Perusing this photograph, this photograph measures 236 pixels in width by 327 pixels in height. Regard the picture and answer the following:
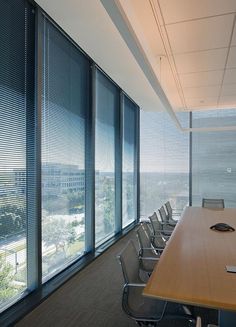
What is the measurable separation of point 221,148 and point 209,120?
788 millimetres

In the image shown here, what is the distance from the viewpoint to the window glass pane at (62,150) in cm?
300

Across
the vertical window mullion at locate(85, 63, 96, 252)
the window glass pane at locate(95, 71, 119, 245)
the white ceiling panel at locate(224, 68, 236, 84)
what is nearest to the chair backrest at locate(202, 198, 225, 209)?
the window glass pane at locate(95, 71, 119, 245)

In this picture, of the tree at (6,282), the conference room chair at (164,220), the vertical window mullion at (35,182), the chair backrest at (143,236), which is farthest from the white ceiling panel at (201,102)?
the tree at (6,282)

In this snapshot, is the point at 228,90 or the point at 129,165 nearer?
the point at 228,90

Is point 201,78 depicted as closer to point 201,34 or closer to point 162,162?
point 201,34

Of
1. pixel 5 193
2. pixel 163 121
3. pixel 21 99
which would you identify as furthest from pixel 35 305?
pixel 163 121

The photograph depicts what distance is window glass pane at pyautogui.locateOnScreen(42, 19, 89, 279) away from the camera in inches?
118

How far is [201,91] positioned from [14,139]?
3781 mm

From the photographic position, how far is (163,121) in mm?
6855

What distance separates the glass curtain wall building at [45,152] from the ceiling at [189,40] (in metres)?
1.14

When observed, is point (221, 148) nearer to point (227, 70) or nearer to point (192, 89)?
point (192, 89)

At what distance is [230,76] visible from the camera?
4125mm

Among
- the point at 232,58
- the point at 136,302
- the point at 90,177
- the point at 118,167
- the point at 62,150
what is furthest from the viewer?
the point at 118,167

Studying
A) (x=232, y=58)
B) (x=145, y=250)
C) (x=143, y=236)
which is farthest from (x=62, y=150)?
(x=232, y=58)
